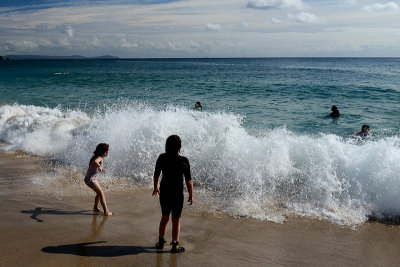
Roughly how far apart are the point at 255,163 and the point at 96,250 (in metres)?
3.99

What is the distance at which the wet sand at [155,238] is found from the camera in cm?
426

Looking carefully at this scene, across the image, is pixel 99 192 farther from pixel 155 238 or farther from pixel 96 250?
pixel 155 238

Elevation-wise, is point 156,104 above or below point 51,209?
above

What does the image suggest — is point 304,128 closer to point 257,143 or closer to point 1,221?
point 257,143

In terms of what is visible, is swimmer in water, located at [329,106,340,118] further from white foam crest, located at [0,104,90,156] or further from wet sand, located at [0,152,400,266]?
white foam crest, located at [0,104,90,156]

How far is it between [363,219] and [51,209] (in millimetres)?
5665

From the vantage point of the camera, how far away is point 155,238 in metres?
4.79

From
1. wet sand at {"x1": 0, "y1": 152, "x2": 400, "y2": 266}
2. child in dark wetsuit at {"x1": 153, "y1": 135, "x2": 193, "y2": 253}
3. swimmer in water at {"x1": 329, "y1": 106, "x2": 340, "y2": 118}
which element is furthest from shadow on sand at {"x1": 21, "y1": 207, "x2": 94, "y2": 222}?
swimmer in water at {"x1": 329, "y1": 106, "x2": 340, "y2": 118}

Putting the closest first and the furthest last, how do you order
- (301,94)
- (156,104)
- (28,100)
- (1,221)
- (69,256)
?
(69,256), (1,221), (156,104), (28,100), (301,94)

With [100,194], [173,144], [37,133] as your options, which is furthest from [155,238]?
[37,133]

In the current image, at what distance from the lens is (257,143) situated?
7590 millimetres

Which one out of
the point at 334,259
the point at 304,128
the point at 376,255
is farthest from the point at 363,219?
the point at 304,128

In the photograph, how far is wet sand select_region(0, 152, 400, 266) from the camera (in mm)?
4262

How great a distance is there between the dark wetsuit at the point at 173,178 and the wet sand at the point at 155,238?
74 cm
